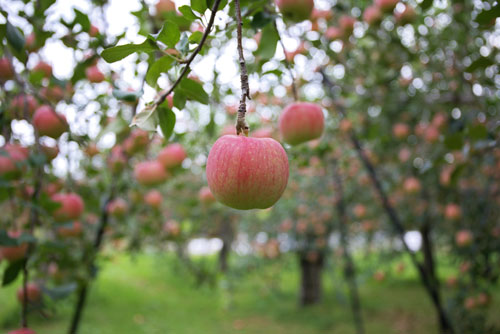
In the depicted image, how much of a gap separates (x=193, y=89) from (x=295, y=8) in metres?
0.48

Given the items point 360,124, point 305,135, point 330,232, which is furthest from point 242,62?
point 330,232

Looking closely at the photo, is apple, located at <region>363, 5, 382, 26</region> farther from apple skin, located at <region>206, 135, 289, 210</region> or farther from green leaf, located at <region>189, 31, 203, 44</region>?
apple skin, located at <region>206, 135, 289, 210</region>

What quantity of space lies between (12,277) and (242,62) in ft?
3.25

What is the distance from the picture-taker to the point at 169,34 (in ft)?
2.27

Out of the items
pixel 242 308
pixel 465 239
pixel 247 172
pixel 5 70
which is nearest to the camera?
pixel 247 172

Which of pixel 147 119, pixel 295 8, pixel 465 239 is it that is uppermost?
pixel 295 8

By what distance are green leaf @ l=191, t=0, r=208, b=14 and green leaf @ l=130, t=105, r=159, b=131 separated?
7.7 inches

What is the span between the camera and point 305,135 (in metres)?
1.13

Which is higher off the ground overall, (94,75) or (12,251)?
(94,75)

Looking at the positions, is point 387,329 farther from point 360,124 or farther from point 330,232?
point 360,124

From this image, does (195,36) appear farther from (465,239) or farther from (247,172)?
(465,239)

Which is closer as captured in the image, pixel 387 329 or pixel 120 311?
pixel 387 329

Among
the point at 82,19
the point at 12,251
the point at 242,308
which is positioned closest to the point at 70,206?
the point at 12,251

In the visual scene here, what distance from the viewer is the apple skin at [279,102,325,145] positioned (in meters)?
1.12
